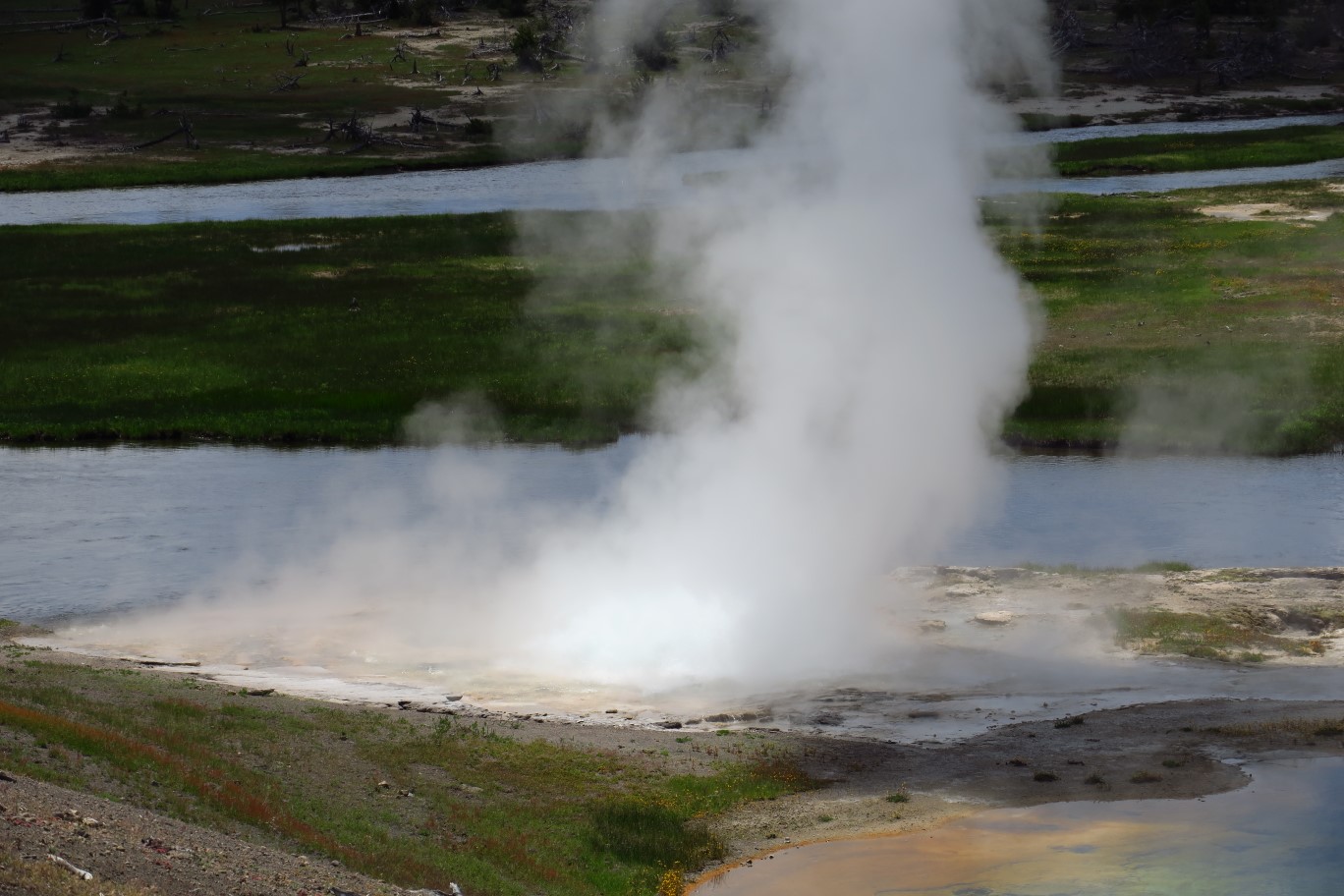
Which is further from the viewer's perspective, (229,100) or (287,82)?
(287,82)

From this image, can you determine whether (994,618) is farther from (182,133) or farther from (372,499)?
(182,133)

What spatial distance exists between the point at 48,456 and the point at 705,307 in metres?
18.9

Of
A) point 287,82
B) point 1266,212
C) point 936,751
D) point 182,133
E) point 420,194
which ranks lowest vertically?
point 936,751

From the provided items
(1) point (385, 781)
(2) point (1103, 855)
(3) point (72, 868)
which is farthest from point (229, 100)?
(3) point (72, 868)

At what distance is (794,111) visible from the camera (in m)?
29.3

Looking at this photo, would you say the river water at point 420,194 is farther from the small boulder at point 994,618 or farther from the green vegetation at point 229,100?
the small boulder at point 994,618

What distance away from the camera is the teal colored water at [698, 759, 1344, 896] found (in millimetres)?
18175

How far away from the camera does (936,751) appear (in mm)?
22062

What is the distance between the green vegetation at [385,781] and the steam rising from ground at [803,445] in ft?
13.8

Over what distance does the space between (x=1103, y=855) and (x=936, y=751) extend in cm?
348

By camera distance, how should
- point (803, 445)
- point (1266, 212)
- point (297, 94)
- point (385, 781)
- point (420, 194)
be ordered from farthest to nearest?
point (297, 94) → point (420, 194) → point (1266, 212) → point (803, 445) → point (385, 781)

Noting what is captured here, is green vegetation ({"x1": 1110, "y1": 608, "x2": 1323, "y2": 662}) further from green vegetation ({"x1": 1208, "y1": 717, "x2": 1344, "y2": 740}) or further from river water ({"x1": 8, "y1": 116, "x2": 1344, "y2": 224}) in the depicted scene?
river water ({"x1": 8, "y1": 116, "x2": 1344, "y2": 224})

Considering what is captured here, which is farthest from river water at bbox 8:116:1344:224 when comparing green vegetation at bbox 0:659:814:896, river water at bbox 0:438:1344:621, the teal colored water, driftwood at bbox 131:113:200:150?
the teal colored water

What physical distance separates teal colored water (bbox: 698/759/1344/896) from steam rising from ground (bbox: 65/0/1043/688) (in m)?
6.41
